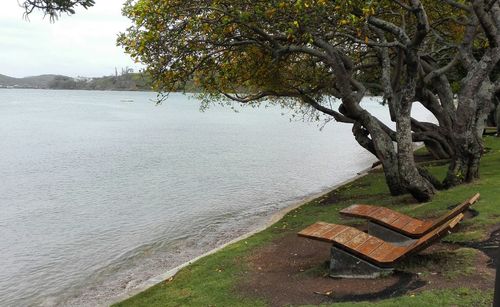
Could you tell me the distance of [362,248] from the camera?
305 inches

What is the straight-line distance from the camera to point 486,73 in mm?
12312

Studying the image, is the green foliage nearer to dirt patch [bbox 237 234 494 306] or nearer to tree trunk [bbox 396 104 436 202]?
tree trunk [bbox 396 104 436 202]

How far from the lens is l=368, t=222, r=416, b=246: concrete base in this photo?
29.6 ft

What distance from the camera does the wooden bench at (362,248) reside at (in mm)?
7273

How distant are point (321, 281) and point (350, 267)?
56 centimetres

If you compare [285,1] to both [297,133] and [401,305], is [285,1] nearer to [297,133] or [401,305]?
[401,305]

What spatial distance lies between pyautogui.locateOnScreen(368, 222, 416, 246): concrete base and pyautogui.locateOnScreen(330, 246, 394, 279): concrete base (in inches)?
59.3

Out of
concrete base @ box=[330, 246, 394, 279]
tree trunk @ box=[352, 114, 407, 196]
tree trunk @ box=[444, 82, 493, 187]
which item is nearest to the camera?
concrete base @ box=[330, 246, 394, 279]

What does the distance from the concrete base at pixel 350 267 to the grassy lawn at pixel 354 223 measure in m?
0.61

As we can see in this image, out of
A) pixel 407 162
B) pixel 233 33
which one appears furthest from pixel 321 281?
pixel 233 33

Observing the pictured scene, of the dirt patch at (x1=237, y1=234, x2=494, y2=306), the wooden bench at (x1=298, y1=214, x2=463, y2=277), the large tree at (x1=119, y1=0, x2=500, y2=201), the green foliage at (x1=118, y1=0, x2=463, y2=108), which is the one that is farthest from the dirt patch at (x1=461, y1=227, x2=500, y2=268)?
the green foliage at (x1=118, y1=0, x2=463, y2=108)

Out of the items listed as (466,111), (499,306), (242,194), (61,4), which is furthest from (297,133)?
(499,306)

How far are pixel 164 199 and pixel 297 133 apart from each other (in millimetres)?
38494

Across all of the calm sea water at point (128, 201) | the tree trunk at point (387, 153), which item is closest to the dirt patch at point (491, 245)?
the tree trunk at point (387, 153)
